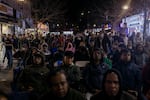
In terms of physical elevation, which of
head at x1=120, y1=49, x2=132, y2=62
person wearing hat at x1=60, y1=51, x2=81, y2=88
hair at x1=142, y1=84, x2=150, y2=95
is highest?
head at x1=120, y1=49, x2=132, y2=62

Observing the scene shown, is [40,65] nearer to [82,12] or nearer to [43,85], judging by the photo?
[43,85]

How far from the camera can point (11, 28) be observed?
4153 centimetres

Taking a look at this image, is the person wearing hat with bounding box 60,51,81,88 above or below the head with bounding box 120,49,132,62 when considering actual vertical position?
below

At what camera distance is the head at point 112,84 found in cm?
442

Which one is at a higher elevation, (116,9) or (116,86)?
(116,9)

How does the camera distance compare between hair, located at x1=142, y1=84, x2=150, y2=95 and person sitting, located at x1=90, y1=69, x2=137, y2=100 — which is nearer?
person sitting, located at x1=90, y1=69, x2=137, y2=100

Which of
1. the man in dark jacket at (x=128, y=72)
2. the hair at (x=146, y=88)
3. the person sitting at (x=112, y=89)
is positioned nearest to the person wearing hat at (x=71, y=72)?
the man in dark jacket at (x=128, y=72)

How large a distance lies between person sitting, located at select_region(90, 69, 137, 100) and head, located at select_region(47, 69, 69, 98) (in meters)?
0.48

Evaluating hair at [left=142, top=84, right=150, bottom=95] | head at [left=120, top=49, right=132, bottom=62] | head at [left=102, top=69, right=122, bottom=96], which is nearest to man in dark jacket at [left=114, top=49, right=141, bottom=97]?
head at [left=120, top=49, right=132, bottom=62]

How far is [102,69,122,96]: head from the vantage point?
442 centimetres

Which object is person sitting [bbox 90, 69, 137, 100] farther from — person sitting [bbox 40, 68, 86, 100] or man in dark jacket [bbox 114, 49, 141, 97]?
man in dark jacket [bbox 114, 49, 141, 97]

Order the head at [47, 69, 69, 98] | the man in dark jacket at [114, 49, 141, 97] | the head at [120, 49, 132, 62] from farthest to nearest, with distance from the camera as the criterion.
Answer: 1. the head at [120, 49, 132, 62]
2. the man in dark jacket at [114, 49, 141, 97]
3. the head at [47, 69, 69, 98]

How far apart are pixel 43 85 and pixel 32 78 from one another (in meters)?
0.31

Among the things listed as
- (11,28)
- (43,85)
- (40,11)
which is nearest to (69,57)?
(43,85)
